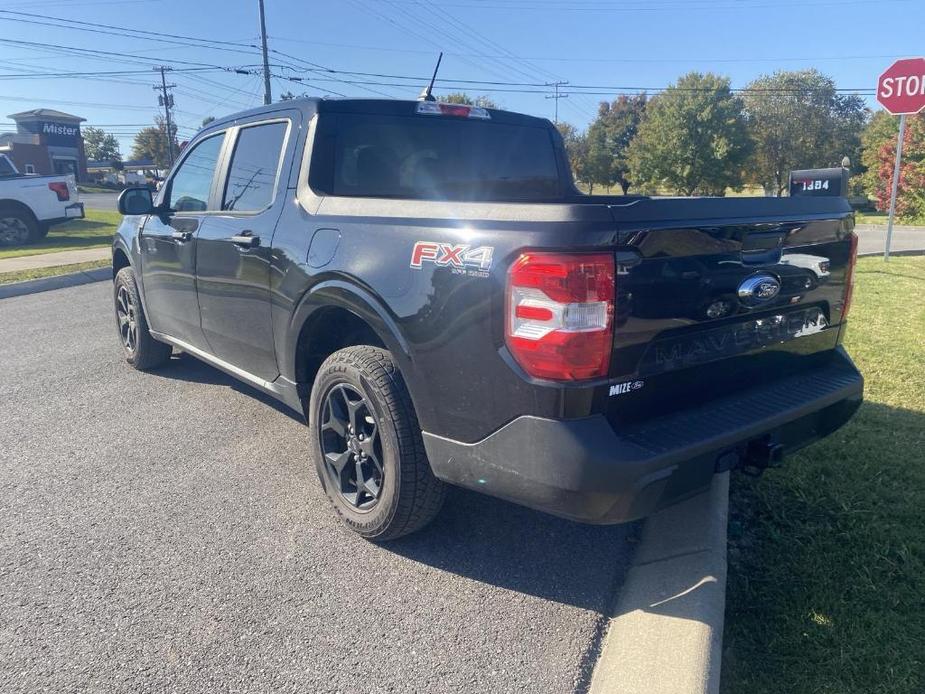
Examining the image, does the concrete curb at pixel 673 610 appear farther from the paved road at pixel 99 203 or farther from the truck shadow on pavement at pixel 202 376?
the paved road at pixel 99 203

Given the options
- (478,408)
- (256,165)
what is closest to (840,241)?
(478,408)

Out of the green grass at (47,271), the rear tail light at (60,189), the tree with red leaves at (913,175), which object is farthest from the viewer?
the tree with red leaves at (913,175)

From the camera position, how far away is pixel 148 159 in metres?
91.1

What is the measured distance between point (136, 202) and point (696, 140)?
54.3 meters

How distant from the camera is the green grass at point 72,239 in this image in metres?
14.5

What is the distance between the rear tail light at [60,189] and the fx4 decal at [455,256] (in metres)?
16.0

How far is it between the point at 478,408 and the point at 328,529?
1.21 meters

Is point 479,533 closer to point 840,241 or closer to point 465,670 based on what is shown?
point 465,670

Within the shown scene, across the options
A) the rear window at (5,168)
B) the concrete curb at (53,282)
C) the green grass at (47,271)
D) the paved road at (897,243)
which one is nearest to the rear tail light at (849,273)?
the concrete curb at (53,282)

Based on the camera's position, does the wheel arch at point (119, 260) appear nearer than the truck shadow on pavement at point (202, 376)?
No

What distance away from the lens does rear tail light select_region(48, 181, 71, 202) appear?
50.8ft

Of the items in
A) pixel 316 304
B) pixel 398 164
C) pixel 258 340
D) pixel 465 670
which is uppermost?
pixel 398 164

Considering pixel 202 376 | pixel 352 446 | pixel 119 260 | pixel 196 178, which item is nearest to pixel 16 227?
pixel 119 260

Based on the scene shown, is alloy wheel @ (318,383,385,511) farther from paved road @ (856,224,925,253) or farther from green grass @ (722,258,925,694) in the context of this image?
paved road @ (856,224,925,253)
